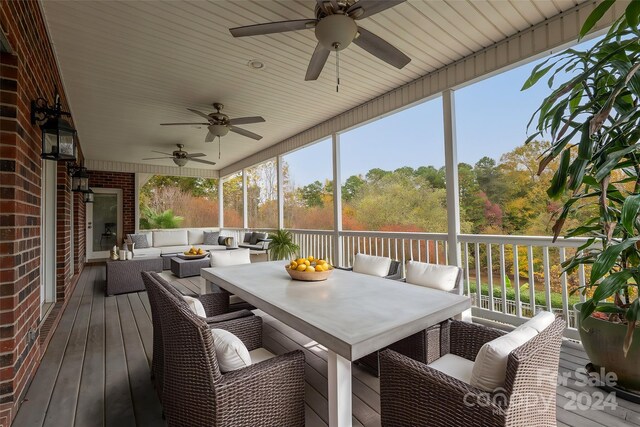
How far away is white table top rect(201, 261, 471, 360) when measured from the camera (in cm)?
129

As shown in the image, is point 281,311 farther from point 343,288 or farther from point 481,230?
point 481,230

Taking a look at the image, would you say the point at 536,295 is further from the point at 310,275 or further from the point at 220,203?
the point at 220,203

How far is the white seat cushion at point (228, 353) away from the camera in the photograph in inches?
51.8

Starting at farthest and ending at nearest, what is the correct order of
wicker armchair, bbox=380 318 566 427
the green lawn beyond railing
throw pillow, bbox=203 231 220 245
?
throw pillow, bbox=203 231 220 245, the green lawn beyond railing, wicker armchair, bbox=380 318 566 427

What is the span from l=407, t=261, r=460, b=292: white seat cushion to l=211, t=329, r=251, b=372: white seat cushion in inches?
63.8

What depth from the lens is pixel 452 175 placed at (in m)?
3.54

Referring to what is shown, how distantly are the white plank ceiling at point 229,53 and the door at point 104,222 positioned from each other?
4.20 meters

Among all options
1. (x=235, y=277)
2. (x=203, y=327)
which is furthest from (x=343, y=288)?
(x=203, y=327)

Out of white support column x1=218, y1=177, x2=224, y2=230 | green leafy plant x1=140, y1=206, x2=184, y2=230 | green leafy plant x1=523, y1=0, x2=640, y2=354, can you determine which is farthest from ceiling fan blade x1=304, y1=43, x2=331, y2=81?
green leafy plant x1=140, y1=206, x2=184, y2=230

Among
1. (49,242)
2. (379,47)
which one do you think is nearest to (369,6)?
(379,47)

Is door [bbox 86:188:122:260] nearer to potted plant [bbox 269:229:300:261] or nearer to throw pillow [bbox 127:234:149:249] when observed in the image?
throw pillow [bbox 127:234:149:249]

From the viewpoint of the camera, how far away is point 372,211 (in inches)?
219

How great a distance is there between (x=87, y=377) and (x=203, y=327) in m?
1.83

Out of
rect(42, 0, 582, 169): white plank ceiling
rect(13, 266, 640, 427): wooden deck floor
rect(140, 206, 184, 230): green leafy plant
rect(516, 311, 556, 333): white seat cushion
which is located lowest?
rect(13, 266, 640, 427): wooden deck floor
